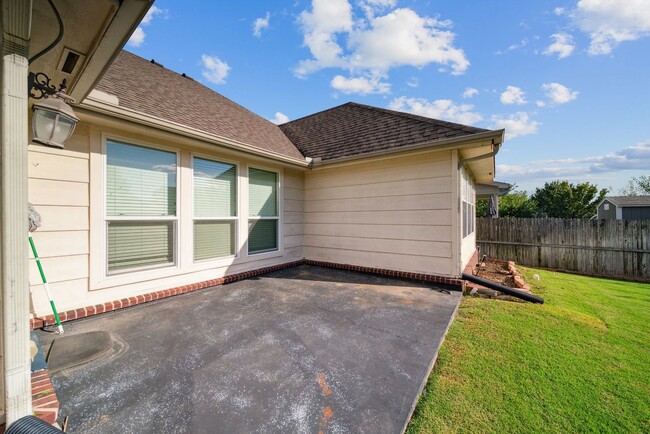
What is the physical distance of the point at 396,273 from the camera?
17.9 feet

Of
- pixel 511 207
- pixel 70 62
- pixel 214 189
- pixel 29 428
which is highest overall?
pixel 70 62

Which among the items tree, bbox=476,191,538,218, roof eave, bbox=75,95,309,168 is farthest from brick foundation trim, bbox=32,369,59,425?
tree, bbox=476,191,538,218

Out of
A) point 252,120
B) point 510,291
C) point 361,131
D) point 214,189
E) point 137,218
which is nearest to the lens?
point 137,218

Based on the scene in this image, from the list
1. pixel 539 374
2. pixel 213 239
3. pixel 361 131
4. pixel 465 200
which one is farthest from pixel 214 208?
pixel 465 200

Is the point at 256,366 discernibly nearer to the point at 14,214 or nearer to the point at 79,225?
the point at 14,214

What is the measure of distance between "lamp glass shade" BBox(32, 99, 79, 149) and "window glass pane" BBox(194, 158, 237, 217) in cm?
236

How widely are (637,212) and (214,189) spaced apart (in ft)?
110

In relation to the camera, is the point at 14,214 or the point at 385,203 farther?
the point at 385,203

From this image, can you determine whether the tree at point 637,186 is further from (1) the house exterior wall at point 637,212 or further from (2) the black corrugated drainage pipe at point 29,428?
(2) the black corrugated drainage pipe at point 29,428

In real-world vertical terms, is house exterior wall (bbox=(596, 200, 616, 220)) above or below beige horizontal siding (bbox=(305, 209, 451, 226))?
above

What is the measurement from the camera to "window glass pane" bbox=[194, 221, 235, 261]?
184 inches

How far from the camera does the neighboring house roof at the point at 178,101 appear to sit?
4086 mm

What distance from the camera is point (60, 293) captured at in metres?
3.21

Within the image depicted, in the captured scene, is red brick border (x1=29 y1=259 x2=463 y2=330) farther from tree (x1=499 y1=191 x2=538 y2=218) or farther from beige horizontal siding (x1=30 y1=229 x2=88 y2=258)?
tree (x1=499 y1=191 x2=538 y2=218)
